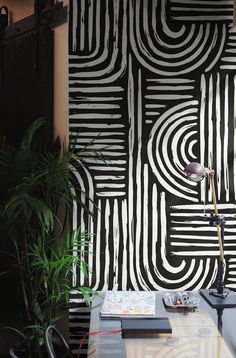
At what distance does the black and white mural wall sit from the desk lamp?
0.72ft

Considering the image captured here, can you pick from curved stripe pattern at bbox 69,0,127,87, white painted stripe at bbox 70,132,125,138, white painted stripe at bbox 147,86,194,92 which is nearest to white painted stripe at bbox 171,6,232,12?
curved stripe pattern at bbox 69,0,127,87

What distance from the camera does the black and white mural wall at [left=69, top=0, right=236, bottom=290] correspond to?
9.64 ft

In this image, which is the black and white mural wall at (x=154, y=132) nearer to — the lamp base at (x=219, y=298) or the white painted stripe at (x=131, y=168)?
the white painted stripe at (x=131, y=168)

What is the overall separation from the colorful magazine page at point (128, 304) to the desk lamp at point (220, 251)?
1.10ft

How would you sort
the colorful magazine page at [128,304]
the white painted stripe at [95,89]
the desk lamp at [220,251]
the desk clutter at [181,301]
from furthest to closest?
the white painted stripe at [95,89]
the desk lamp at [220,251]
the desk clutter at [181,301]
the colorful magazine page at [128,304]

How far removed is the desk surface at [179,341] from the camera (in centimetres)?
187

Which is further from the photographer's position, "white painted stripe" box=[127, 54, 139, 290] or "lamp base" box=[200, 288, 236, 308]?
"white painted stripe" box=[127, 54, 139, 290]

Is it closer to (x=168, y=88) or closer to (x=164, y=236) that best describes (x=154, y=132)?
(x=168, y=88)

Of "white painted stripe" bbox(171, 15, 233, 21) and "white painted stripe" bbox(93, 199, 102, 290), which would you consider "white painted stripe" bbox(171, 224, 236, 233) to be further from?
"white painted stripe" bbox(171, 15, 233, 21)

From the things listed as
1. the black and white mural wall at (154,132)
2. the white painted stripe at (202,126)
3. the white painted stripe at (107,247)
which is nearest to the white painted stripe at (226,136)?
the black and white mural wall at (154,132)

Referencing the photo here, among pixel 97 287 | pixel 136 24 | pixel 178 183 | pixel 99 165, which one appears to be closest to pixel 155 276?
pixel 97 287

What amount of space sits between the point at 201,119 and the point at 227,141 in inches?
8.5

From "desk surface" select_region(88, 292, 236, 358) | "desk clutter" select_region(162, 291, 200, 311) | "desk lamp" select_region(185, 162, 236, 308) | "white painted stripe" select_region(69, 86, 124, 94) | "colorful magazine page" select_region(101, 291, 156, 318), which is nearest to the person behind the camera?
"desk surface" select_region(88, 292, 236, 358)

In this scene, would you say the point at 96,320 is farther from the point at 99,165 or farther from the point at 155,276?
the point at 99,165
